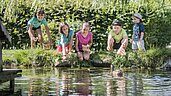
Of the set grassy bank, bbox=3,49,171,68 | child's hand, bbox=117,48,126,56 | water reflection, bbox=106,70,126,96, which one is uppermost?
child's hand, bbox=117,48,126,56

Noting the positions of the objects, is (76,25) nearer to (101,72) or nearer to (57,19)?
(57,19)

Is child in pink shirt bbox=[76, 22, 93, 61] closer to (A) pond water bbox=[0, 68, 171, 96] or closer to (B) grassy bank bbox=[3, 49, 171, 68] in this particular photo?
(B) grassy bank bbox=[3, 49, 171, 68]

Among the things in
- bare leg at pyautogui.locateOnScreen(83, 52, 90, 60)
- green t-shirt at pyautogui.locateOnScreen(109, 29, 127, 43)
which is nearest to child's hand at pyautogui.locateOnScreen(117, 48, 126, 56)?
green t-shirt at pyautogui.locateOnScreen(109, 29, 127, 43)

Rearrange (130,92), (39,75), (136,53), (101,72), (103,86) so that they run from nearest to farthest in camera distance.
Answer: (130,92)
(103,86)
(39,75)
(101,72)
(136,53)

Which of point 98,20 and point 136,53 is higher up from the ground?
point 98,20

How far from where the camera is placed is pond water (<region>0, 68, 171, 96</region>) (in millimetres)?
10742

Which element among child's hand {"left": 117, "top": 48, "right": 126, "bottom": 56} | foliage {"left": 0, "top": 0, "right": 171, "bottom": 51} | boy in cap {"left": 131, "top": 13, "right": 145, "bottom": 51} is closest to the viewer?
child's hand {"left": 117, "top": 48, "right": 126, "bottom": 56}

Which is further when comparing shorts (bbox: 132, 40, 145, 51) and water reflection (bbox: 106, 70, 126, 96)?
shorts (bbox: 132, 40, 145, 51)

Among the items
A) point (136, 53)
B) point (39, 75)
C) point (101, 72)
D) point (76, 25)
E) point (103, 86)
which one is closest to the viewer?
point (103, 86)

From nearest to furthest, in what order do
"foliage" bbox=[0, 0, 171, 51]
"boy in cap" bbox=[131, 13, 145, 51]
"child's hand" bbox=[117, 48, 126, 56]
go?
"child's hand" bbox=[117, 48, 126, 56] < "boy in cap" bbox=[131, 13, 145, 51] < "foliage" bbox=[0, 0, 171, 51]

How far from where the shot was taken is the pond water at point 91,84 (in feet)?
35.2

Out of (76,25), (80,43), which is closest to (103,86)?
(80,43)

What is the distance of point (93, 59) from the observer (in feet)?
60.0

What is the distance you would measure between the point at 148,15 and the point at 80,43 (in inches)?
154
